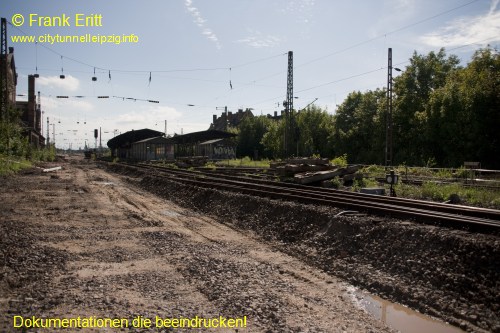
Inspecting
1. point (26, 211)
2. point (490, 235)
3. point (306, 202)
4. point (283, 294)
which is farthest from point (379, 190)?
point (26, 211)

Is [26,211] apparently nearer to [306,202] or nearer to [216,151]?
[306,202]

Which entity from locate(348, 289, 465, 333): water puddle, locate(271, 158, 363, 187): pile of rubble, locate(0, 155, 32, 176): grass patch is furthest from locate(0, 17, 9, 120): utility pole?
locate(348, 289, 465, 333): water puddle

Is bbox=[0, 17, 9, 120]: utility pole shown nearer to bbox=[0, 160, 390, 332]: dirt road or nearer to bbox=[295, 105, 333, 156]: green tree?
bbox=[0, 160, 390, 332]: dirt road

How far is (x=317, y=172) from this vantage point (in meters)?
19.6

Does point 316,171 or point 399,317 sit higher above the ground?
point 316,171

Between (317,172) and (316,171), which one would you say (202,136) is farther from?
(317,172)

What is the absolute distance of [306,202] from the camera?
39.2ft

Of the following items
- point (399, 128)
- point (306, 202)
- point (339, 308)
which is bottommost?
point (339, 308)

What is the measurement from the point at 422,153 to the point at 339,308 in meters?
39.4

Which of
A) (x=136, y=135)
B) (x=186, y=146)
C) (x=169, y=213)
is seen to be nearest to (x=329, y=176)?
(x=169, y=213)

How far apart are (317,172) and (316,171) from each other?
1119 mm

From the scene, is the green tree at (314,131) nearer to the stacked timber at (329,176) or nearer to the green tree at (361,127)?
the green tree at (361,127)

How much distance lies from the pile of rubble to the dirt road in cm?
890

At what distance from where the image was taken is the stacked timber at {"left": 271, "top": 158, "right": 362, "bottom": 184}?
61.7ft
